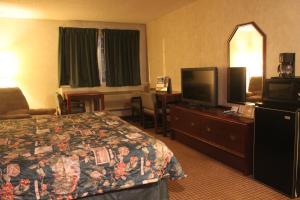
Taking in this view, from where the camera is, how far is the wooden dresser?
300 centimetres

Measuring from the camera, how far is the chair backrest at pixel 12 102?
4570 millimetres

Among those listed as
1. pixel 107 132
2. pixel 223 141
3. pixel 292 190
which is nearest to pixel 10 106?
pixel 107 132

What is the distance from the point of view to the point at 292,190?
2467mm

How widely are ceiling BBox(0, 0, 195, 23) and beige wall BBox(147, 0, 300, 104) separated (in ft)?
1.14

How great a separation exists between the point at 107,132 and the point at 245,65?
2.11 meters

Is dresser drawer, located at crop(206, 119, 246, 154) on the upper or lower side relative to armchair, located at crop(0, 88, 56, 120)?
lower

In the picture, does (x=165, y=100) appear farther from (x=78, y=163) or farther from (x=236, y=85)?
(x=78, y=163)

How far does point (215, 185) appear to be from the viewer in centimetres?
282

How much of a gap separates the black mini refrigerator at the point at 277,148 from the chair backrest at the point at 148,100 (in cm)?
246

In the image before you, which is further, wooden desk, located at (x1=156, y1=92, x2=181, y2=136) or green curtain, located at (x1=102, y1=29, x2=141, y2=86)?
green curtain, located at (x1=102, y1=29, x2=141, y2=86)

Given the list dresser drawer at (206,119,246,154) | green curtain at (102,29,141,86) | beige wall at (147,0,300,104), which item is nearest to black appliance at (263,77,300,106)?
beige wall at (147,0,300,104)

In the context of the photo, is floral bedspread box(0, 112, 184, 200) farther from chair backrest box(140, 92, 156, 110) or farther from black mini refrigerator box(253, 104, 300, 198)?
chair backrest box(140, 92, 156, 110)

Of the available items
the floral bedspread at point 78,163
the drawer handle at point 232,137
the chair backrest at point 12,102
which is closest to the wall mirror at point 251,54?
the drawer handle at point 232,137

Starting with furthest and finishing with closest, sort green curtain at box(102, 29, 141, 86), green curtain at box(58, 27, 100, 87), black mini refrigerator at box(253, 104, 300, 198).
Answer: green curtain at box(102, 29, 141, 86) < green curtain at box(58, 27, 100, 87) < black mini refrigerator at box(253, 104, 300, 198)
